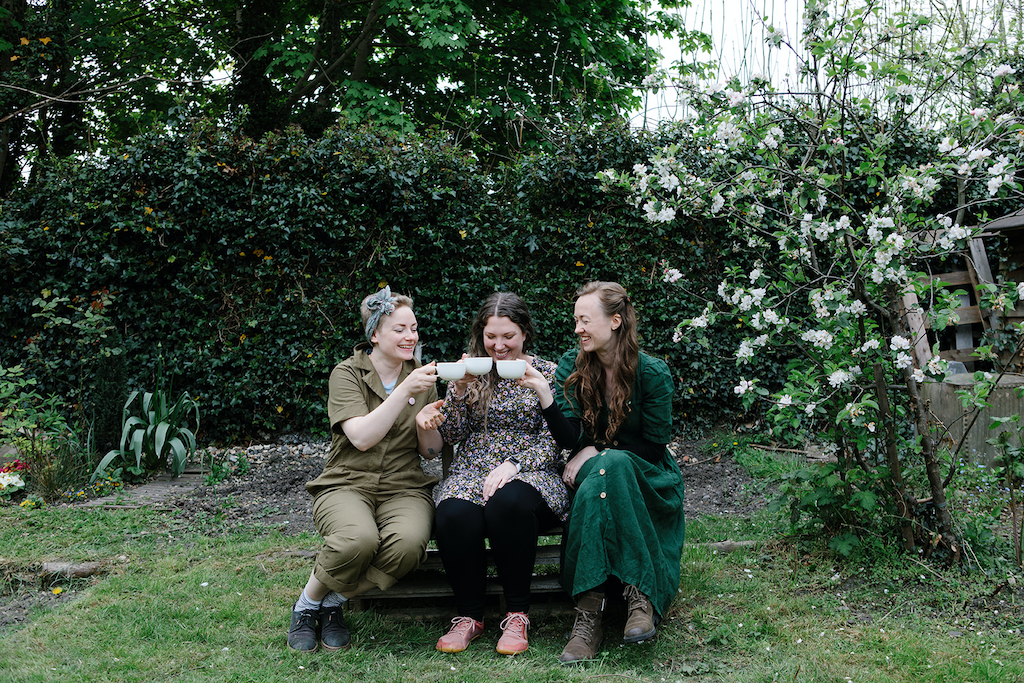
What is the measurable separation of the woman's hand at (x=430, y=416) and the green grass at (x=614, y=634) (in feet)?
2.70

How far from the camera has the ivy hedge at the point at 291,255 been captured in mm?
5680

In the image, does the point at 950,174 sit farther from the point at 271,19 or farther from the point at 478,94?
the point at 271,19

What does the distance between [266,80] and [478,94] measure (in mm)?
2812

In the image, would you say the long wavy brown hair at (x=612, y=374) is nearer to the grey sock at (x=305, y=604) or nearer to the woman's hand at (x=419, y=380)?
the woman's hand at (x=419, y=380)

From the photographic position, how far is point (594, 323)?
292cm

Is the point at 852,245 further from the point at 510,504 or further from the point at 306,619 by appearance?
the point at 306,619

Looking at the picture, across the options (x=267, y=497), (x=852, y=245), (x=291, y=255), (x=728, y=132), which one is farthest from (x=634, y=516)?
(x=291, y=255)

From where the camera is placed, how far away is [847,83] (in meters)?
2.97

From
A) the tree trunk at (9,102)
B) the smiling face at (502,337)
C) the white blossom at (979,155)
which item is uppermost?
the tree trunk at (9,102)

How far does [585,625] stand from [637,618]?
195 mm

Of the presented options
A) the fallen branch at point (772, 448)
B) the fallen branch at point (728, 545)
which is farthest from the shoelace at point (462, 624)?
the fallen branch at point (772, 448)

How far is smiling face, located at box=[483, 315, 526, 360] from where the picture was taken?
2994mm

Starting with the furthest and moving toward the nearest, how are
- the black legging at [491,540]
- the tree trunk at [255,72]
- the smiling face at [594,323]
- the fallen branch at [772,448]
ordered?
the tree trunk at [255,72]
the fallen branch at [772,448]
the smiling face at [594,323]
the black legging at [491,540]

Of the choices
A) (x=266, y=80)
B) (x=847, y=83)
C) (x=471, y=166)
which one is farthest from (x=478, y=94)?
(x=847, y=83)
